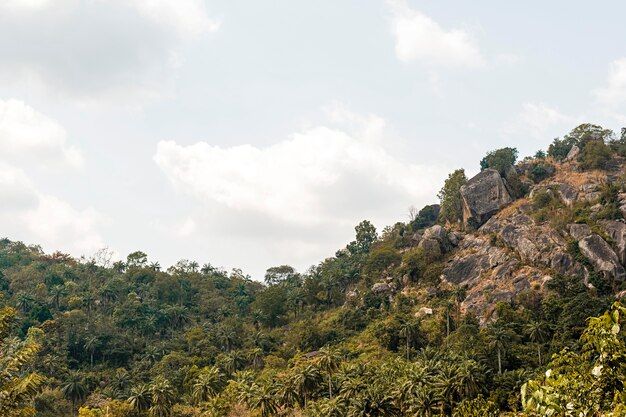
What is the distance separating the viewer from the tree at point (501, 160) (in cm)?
13725

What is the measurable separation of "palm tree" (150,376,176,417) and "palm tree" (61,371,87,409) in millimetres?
20331

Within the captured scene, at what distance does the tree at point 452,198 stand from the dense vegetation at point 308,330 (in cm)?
40

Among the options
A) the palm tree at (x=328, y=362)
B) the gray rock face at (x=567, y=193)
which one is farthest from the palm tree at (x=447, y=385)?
the gray rock face at (x=567, y=193)

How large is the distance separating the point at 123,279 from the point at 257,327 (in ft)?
130

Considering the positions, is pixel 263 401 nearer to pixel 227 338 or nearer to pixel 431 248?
pixel 227 338

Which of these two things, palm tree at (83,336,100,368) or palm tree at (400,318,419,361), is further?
palm tree at (83,336,100,368)

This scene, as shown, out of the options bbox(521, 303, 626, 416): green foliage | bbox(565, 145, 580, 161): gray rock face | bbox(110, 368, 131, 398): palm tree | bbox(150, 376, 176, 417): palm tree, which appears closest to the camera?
bbox(521, 303, 626, 416): green foliage

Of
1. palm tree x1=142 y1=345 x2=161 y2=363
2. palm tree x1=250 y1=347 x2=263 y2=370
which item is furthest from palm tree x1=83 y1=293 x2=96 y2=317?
palm tree x1=250 y1=347 x2=263 y2=370

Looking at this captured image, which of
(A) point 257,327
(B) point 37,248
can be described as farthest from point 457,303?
(B) point 37,248

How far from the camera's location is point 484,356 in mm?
80062

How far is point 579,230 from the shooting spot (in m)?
105

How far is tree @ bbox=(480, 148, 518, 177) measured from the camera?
13725 cm

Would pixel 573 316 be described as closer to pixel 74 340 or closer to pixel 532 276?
pixel 532 276

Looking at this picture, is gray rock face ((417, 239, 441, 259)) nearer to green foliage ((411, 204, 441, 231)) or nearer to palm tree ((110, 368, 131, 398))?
green foliage ((411, 204, 441, 231))
